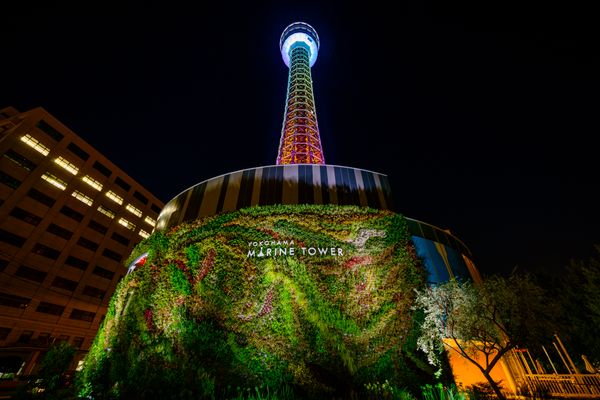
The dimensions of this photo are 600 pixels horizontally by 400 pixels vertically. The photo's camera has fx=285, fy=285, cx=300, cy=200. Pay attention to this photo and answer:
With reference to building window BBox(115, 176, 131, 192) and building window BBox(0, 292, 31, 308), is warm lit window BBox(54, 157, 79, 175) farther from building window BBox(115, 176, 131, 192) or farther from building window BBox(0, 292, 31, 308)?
building window BBox(0, 292, 31, 308)

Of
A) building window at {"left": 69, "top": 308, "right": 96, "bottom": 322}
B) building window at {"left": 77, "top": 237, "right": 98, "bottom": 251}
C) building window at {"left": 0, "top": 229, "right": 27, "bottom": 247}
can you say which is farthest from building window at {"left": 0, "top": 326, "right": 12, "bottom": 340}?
building window at {"left": 77, "top": 237, "right": 98, "bottom": 251}

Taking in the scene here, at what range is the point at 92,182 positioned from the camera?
46.3 metres

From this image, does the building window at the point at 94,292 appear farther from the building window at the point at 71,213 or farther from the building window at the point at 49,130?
the building window at the point at 49,130

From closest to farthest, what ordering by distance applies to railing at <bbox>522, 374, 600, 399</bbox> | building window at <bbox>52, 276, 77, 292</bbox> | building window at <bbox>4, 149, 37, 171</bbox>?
railing at <bbox>522, 374, 600, 399</bbox>, building window at <bbox>4, 149, 37, 171</bbox>, building window at <bbox>52, 276, 77, 292</bbox>

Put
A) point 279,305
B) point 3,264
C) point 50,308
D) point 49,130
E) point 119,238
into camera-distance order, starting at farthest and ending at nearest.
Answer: point 119,238 < point 49,130 < point 50,308 < point 3,264 < point 279,305

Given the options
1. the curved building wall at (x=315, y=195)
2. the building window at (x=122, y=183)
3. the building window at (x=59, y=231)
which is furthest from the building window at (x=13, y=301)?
the curved building wall at (x=315, y=195)

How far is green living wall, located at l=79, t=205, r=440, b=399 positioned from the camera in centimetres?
1233

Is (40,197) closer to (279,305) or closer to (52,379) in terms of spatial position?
(279,305)

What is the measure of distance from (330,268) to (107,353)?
12105mm

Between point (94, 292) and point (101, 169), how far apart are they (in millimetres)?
20053

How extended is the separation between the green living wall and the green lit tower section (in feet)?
63.1

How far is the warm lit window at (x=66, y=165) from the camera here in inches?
1647

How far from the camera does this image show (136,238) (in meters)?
51.2

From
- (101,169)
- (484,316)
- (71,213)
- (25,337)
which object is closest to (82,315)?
(25,337)
